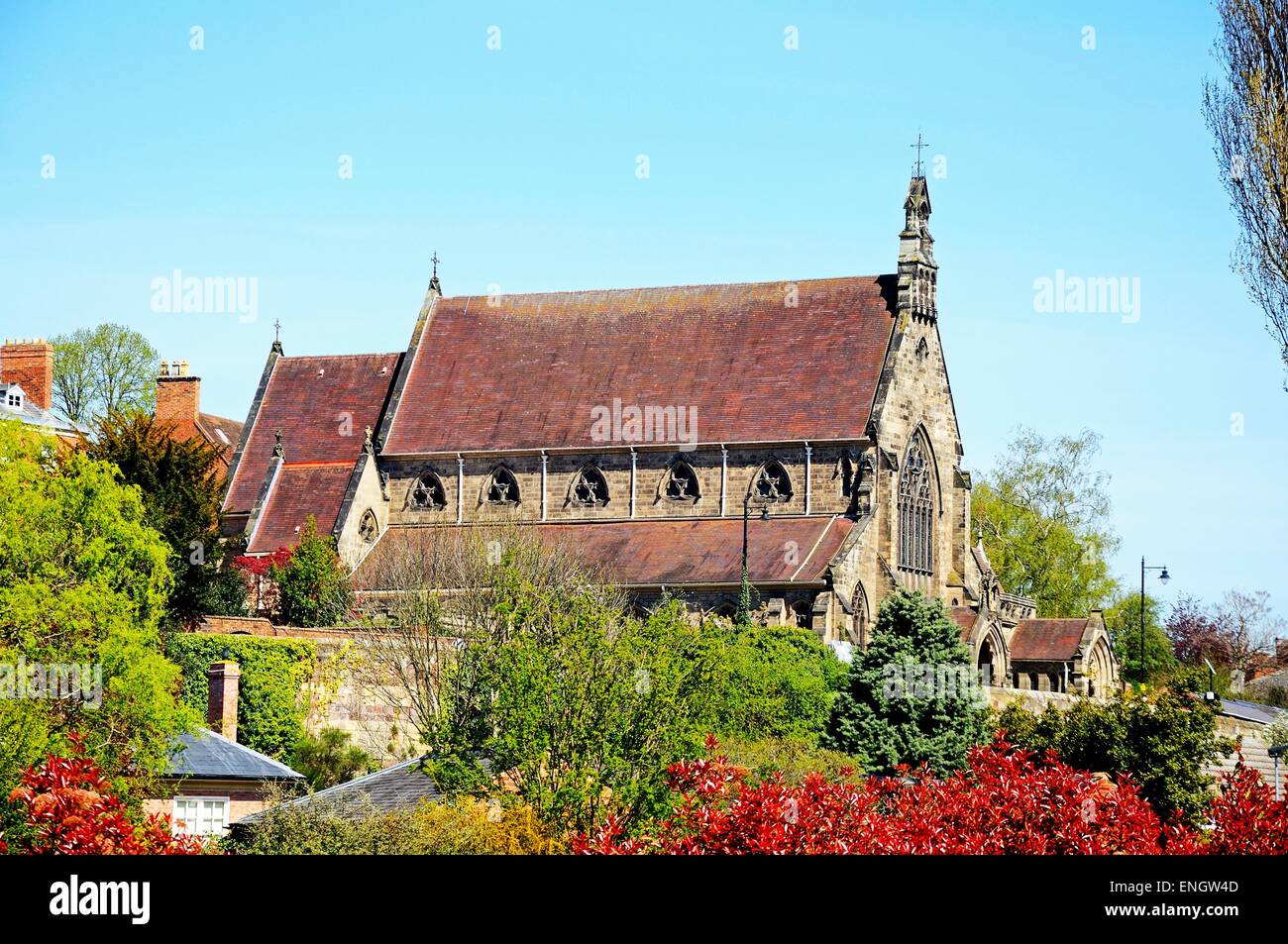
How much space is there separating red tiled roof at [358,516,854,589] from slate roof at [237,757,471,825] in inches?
748

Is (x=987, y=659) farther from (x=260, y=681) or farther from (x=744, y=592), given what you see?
(x=260, y=681)

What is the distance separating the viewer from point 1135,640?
83.4 metres

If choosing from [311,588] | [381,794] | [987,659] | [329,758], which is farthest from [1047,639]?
[381,794]

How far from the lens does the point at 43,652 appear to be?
117ft

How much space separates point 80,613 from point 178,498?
43.0ft

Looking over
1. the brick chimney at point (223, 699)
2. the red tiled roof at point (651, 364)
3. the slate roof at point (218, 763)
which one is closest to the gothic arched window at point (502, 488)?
the red tiled roof at point (651, 364)

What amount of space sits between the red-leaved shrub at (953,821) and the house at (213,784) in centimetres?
1681

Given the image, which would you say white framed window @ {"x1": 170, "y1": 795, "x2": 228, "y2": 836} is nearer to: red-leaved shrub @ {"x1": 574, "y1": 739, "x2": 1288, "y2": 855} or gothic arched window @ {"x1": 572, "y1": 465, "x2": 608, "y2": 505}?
red-leaved shrub @ {"x1": 574, "y1": 739, "x2": 1288, "y2": 855}

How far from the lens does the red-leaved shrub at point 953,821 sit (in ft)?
59.1

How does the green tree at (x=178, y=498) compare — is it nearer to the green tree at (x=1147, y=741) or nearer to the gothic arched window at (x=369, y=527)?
the gothic arched window at (x=369, y=527)

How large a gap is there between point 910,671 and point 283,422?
27.4 meters

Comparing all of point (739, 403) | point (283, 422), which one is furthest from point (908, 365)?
point (283, 422)

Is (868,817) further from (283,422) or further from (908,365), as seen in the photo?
(283,422)

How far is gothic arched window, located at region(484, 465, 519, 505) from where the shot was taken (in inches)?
2442
